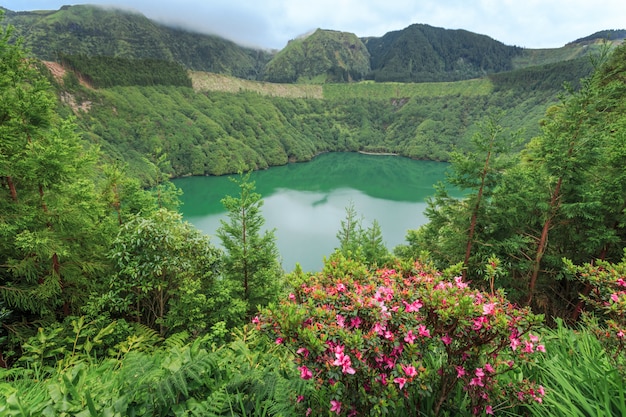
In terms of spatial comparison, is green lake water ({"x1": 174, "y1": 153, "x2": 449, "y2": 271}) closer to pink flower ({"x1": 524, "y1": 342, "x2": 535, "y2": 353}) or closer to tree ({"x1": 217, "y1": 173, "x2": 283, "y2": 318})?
tree ({"x1": 217, "y1": 173, "x2": 283, "y2": 318})

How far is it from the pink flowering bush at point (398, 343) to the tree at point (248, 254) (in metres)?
6.83

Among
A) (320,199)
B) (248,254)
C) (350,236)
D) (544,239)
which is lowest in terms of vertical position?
(320,199)

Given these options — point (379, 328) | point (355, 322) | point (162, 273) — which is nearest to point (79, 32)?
point (162, 273)

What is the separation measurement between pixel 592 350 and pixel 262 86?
121050 mm

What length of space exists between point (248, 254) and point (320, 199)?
3922cm

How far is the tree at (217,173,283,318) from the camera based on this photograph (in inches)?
345

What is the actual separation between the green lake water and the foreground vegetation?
655 centimetres

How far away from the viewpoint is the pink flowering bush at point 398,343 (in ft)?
6.08

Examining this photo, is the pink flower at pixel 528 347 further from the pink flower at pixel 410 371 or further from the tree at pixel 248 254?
the tree at pixel 248 254

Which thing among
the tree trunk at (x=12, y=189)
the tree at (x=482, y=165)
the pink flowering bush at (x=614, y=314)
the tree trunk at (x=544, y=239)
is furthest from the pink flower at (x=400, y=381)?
the tree trunk at (x=544, y=239)

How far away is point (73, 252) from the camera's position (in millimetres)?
5727

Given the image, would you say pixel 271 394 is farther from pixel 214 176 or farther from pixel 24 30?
pixel 24 30

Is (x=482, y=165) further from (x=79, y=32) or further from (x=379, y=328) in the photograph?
(x=79, y=32)

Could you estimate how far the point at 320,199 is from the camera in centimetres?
4775
